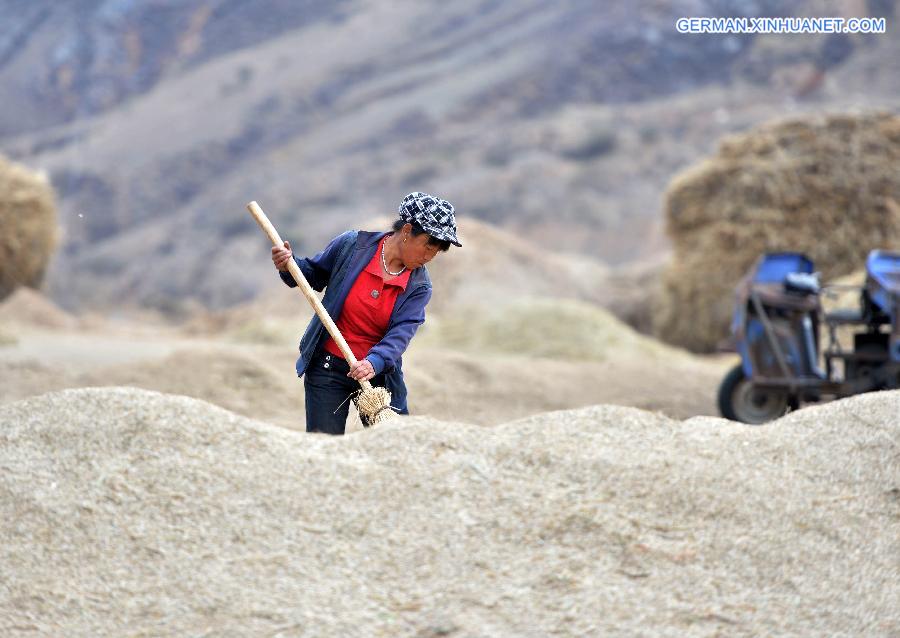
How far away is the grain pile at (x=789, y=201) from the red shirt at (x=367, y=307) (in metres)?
8.67

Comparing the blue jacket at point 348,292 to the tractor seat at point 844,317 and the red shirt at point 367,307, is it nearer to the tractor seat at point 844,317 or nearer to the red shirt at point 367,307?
the red shirt at point 367,307

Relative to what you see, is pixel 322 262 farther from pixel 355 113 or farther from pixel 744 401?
pixel 355 113

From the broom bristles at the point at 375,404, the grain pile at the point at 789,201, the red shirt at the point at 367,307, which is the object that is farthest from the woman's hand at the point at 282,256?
the grain pile at the point at 789,201

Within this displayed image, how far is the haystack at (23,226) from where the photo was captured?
48.3 feet

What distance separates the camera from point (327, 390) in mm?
3947

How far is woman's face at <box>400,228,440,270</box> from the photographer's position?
3.78 m

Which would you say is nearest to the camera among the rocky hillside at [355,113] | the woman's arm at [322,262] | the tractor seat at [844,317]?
the woman's arm at [322,262]

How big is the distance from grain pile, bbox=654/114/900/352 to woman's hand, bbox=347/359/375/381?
890 centimetres

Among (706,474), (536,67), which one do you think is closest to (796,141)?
(706,474)

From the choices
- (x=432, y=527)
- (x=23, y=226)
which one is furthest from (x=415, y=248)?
(x=23, y=226)

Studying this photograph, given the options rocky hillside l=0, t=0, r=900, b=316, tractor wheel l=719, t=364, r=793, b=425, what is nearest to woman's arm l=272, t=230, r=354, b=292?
tractor wheel l=719, t=364, r=793, b=425

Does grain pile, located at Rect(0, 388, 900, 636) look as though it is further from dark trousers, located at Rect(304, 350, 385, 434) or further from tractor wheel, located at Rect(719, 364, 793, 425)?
tractor wheel, located at Rect(719, 364, 793, 425)

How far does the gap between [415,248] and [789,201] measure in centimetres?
892

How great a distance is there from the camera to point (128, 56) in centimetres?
3869
